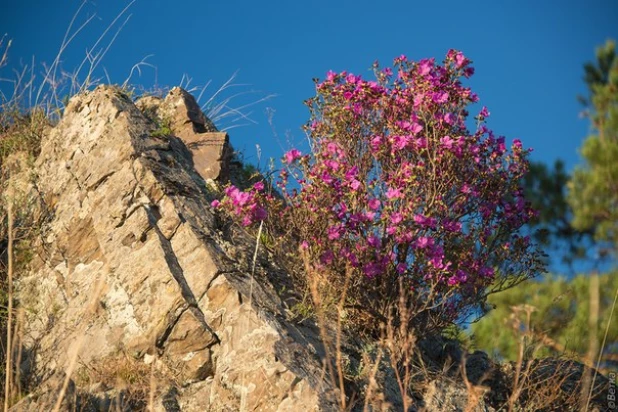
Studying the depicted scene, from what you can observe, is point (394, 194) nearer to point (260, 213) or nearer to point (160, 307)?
point (260, 213)

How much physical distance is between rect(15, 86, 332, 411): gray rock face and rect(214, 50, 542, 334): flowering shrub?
2.19 feet

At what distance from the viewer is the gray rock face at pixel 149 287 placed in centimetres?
564

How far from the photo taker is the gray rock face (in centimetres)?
564

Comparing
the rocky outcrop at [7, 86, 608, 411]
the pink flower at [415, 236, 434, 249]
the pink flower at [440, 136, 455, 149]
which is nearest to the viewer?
the rocky outcrop at [7, 86, 608, 411]

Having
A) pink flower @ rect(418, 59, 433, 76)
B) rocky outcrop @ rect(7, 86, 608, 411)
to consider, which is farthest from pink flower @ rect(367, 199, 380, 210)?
pink flower @ rect(418, 59, 433, 76)

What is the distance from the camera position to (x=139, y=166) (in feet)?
23.9

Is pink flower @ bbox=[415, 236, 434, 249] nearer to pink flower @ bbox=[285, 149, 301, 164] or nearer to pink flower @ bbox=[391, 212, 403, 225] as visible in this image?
pink flower @ bbox=[391, 212, 403, 225]

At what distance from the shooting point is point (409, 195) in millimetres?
6484

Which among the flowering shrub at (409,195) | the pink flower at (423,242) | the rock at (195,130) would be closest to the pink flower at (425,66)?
the flowering shrub at (409,195)

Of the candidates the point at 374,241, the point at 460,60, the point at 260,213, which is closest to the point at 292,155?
the point at 260,213

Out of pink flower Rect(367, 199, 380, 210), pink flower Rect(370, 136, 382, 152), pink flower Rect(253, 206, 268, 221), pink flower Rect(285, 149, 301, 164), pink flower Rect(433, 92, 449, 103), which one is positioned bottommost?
pink flower Rect(253, 206, 268, 221)

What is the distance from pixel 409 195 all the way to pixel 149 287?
238cm

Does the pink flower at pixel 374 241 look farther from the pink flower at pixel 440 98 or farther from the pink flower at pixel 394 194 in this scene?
the pink flower at pixel 440 98

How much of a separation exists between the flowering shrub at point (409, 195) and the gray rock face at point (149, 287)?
0.67 m
